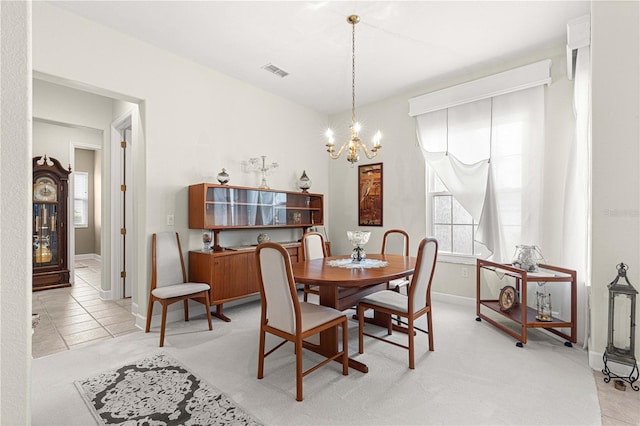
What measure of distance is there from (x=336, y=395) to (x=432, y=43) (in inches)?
134

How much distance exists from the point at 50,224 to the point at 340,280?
220 inches

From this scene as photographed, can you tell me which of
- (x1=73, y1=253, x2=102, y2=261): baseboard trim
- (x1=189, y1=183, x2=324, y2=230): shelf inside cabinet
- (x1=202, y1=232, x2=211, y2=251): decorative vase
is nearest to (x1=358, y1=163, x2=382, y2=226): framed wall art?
(x1=189, y1=183, x2=324, y2=230): shelf inside cabinet

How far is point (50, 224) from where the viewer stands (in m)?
5.25

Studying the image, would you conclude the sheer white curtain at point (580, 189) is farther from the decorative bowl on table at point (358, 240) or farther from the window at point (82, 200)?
the window at point (82, 200)

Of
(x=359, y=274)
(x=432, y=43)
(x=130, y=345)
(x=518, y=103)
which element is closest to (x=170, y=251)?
(x=130, y=345)

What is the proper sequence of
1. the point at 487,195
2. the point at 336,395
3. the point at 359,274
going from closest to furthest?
1. the point at 336,395
2. the point at 359,274
3. the point at 487,195

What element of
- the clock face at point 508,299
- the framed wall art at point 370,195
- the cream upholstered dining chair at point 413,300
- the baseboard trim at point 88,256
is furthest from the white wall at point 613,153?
the baseboard trim at point 88,256

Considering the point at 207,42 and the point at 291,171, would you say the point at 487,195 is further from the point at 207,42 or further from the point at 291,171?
the point at 207,42

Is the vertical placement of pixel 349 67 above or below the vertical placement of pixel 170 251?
above

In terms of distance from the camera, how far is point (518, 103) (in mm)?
3572

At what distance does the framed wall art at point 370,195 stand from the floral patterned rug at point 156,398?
3.36 m

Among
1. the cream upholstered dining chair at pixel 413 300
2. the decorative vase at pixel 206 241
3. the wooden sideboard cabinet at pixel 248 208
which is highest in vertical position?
the wooden sideboard cabinet at pixel 248 208

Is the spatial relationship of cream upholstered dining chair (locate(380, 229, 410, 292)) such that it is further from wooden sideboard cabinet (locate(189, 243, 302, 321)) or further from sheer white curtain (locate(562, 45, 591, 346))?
wooden sideboard cabinet (locate(189, 243, 302, 321))

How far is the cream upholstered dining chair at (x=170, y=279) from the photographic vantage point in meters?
3.06
